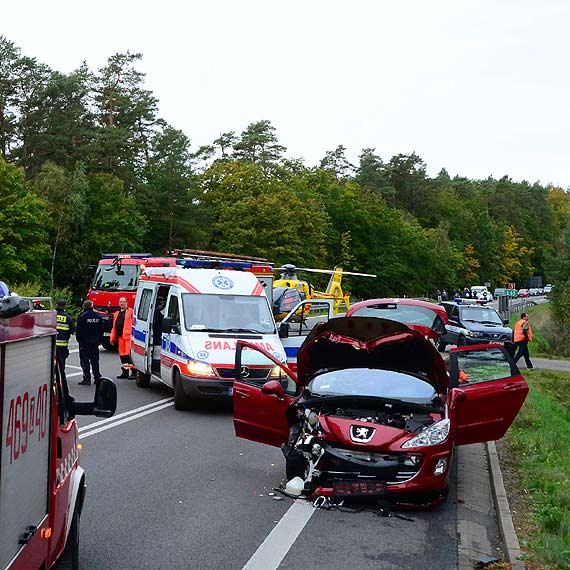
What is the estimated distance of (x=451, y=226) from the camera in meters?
130

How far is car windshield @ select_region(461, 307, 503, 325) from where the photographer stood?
3158 centimetres

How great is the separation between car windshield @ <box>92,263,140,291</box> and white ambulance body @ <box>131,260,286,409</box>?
420 inches

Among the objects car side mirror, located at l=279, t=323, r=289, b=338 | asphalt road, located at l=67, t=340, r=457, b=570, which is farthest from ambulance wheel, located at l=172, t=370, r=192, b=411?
asphalt road, located at l=67, t=340, r=457, b=570

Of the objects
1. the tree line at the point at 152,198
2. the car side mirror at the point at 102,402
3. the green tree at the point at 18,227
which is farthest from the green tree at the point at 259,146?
the car side mirror at the point at 102,402

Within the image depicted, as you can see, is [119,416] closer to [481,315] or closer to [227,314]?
[227,314]

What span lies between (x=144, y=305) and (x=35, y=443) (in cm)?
1346

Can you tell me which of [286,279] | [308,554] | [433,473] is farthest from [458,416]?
[286,279]

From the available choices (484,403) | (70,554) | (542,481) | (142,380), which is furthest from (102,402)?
(142,380)

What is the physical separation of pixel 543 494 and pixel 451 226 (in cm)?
12290

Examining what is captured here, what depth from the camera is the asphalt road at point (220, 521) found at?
22.7ft

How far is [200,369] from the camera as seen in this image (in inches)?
Result: 555

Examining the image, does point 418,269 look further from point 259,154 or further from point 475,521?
point 475,521

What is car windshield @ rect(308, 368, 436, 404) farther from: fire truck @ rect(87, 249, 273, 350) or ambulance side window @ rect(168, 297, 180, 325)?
fire truck @ rect(87, 249, 273, 350)

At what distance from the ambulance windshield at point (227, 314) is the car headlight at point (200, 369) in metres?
0.93
